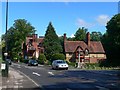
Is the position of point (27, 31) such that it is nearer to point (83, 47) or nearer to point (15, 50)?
point (15, 50)

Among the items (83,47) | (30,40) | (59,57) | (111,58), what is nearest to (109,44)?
(111,58)

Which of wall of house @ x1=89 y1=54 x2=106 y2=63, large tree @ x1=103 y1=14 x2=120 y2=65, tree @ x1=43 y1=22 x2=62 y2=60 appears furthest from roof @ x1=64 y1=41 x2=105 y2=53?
large tree @ x1=103 y1=14 x2=120 y2=65

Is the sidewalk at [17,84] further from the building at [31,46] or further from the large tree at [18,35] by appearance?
the large tree at [18,35]

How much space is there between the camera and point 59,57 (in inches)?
3465

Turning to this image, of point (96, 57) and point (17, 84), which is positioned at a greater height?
point (96, 57)

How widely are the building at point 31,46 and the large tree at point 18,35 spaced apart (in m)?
2.47

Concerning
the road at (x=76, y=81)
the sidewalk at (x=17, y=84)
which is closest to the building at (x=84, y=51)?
the road at (x=76, y=81)

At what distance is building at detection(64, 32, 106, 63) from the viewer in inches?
4461

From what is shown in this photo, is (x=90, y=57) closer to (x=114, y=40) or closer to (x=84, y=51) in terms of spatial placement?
(x=84, y=51)

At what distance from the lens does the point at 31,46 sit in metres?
143

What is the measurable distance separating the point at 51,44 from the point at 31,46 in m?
32.5

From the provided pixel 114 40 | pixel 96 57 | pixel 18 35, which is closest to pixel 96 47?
pixel 96 57

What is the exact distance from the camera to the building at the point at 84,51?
113312 mm

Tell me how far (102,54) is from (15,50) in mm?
43850
